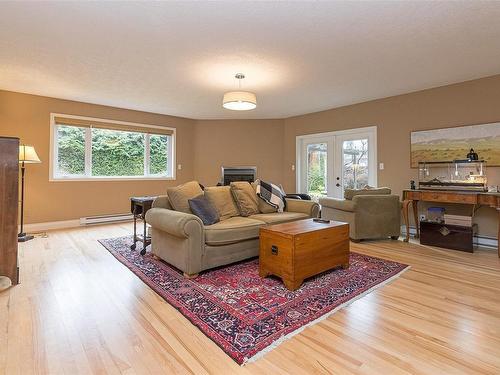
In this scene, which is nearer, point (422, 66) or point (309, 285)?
point (309, 285)

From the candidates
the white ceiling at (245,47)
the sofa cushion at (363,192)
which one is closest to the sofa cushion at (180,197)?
the white ceiling at (245,47)

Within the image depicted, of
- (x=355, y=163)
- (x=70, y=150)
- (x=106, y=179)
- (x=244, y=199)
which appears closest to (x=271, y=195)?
(x=244, y=199)

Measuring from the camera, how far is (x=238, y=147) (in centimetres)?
668

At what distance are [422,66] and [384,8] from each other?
5.29 ft

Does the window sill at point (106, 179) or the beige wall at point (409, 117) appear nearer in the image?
the beige wall at point (409, 117)

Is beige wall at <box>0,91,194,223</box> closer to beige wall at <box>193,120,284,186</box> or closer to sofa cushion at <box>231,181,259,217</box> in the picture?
beige wall at <box>193,120,284,186</box>

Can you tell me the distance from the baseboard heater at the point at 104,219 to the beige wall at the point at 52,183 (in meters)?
0.09

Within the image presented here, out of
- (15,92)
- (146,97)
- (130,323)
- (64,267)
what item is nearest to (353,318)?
(130,323)

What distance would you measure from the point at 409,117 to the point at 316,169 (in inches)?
82.6

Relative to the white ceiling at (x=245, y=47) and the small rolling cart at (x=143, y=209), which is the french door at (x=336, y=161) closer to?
the white ceiling at (x=245, y=47)

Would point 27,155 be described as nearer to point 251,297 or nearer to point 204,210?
point 204,210

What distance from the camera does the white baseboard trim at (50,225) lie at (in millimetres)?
4633

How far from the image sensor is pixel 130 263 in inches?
119

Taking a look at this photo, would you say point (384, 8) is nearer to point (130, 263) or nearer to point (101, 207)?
point (130, 263)
